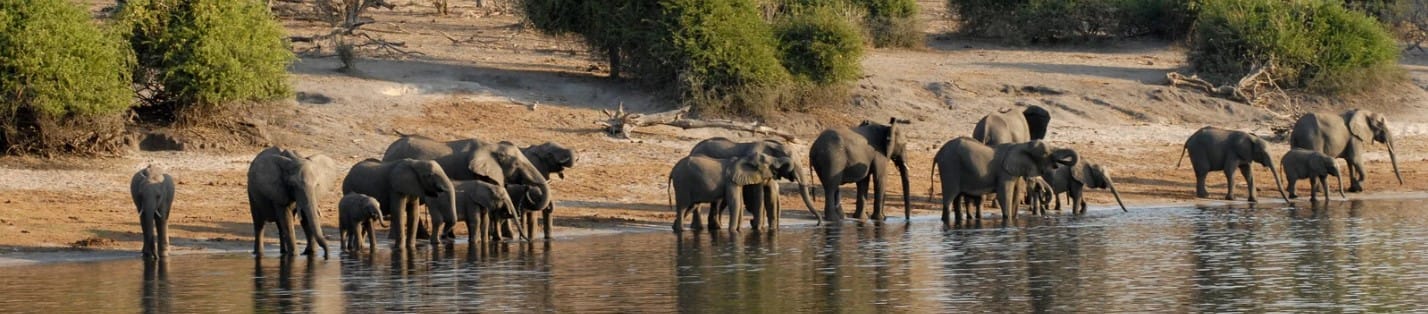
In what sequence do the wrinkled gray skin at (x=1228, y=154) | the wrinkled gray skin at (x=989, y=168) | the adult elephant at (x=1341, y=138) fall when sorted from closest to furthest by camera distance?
1. the wrinkled gray skin at (x=989, y=168)
2. the wrinkled gray skin at (x=1228, y=154)
3. the adult elephant at (x=1341, y=138)

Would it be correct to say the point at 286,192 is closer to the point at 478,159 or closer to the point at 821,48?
the point at 478,159

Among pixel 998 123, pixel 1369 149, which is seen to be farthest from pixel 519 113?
pixel 1369 149

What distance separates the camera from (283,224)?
19219 millimetres

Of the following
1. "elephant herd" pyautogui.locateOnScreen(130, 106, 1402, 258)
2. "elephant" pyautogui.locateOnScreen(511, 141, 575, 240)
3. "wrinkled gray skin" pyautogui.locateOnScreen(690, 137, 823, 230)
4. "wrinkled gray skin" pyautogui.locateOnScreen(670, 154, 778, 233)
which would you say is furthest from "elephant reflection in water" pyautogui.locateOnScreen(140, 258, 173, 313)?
"wrinkled gray skin" pyautogui.locateOnScreen(690, 137, 823, 230)

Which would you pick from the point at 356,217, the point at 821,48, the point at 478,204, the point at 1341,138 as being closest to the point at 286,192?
the point at 356,217

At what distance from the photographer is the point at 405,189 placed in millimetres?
19875

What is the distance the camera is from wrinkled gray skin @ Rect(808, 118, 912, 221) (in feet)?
76.4

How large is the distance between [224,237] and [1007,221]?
7.78 metres

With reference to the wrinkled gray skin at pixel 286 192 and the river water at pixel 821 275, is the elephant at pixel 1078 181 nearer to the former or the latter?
the river water at pixel 821 275

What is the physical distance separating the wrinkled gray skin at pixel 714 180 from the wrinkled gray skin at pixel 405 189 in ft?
7.86

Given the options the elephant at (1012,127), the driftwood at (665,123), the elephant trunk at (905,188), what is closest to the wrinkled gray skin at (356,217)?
the elephant trunk at (905,188)

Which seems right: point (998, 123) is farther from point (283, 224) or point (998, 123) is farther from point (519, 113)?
point (283, 224)

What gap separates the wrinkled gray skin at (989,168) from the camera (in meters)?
23.1

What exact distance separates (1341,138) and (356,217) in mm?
13813
